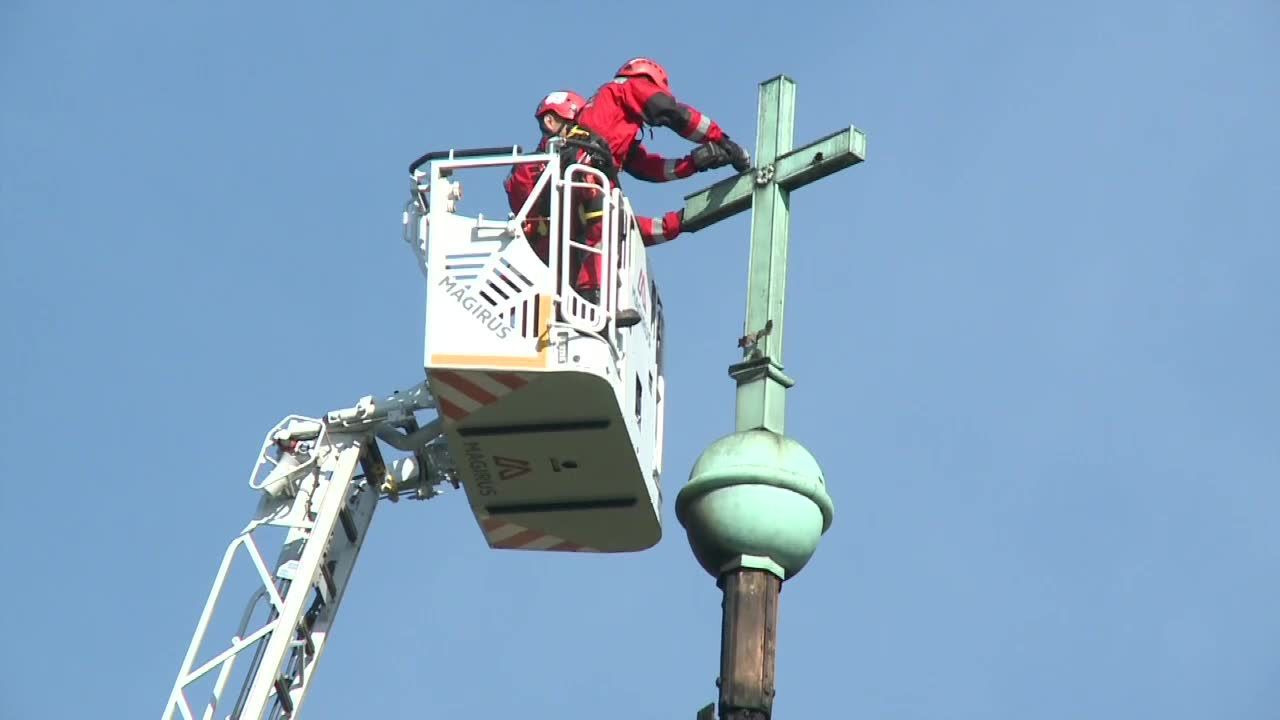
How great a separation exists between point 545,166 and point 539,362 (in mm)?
1658

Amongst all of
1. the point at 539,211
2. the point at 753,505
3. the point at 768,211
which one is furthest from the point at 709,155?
the point at 753,505

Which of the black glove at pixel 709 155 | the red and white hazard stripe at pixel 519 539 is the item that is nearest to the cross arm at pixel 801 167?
the black glove at pixel 709 155

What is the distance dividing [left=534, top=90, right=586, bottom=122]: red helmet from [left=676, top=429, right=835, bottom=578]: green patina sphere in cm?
570

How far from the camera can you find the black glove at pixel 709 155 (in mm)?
21500

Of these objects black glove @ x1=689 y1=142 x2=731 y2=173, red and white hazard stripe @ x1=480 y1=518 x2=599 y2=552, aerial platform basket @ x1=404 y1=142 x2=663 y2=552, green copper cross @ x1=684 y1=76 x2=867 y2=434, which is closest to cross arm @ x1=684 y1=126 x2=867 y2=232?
green copper cross @ x1=684 y1=76 x2=867 y2=434

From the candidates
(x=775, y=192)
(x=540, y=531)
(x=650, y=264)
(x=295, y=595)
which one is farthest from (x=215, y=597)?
(x=775, y=192)

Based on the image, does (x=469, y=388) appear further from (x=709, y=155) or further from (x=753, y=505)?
(x=753, y=505)

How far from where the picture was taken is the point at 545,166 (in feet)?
68.2

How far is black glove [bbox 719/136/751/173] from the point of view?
21406 mm

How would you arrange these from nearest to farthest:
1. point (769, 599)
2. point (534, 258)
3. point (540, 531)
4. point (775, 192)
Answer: point (769, 599)
point (775, 192)
point (534, 258)
point (540, 531)

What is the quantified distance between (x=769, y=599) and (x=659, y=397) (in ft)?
18.9

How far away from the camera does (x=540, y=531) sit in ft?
71.6

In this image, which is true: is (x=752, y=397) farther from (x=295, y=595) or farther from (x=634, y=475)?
(x=295, y=595)

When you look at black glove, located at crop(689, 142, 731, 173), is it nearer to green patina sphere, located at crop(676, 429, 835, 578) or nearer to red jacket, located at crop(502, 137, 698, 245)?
red jacket, located at crop(502, 137, 698, 245)
